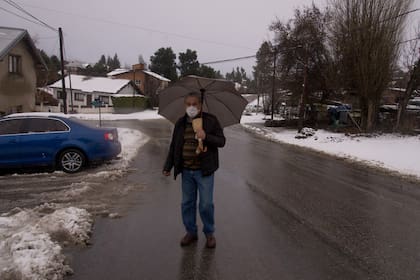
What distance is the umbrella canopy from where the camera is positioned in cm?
511

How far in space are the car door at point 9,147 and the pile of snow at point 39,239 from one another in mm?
3876

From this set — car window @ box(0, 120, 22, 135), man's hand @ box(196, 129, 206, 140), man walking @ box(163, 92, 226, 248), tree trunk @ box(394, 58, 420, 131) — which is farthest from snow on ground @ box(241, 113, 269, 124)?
man's hand @ box(196, 129, 206, 140)

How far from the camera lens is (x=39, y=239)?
4871 mm

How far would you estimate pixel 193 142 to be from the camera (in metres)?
4.84

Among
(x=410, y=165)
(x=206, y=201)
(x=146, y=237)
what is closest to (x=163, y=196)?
(x=146, y=237)

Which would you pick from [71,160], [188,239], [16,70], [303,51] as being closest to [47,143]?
[71,160]

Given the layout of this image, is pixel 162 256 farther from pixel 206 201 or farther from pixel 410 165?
pixel 410 165

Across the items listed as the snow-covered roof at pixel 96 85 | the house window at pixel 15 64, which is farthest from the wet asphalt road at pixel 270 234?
the snow-covered roof at pixel 96 85

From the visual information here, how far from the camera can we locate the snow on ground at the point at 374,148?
14.0 metres

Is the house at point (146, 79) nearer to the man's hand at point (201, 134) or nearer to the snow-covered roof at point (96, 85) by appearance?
the snow-covered roof at point (96, 85)

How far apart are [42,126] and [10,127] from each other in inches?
29.0

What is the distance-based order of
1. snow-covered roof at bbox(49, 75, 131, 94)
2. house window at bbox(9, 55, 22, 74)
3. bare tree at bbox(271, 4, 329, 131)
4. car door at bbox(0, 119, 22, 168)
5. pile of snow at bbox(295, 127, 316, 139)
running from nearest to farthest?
car door at bbox(0, 119, 22, 168)
pile of snow at bbox(295, 127, 316, 139)
house window at bbox(9, 55, 22, 74)
bare tree at bbox(271, 4, 329, 131)
snow-covered roof at bbox(49, 75, 131, 94)

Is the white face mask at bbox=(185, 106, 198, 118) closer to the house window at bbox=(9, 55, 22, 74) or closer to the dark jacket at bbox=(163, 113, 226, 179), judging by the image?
the dark jacket at bbox=(163, 113, 226, 179)

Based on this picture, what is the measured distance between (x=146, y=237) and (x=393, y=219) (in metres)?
4.04
